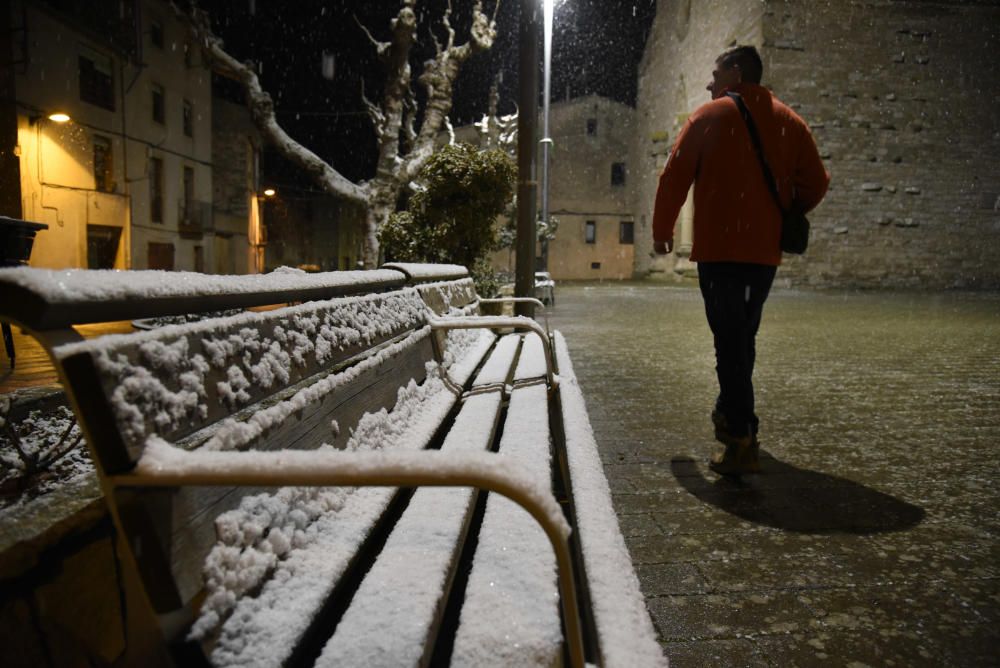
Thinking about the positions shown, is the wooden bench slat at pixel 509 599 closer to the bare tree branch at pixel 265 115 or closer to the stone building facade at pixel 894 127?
the bare tree branch at pixel 265 115

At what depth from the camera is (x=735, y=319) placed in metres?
2.76

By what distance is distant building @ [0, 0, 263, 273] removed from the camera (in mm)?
17578

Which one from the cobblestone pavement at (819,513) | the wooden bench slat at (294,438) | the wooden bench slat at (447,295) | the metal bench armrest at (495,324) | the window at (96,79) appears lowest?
the cobblestone pavement at (819,513)

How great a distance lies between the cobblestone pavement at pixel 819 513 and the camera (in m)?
1.63

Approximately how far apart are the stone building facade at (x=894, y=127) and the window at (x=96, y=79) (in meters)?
20.5

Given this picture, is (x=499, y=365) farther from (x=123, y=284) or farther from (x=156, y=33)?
(x=156, y=33)

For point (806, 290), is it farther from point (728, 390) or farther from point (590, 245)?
point (590, 245)

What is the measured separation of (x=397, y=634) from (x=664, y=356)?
579 cm

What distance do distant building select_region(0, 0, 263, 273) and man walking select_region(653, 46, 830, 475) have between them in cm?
1538

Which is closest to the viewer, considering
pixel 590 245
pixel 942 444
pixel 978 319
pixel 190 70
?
pixel 942 444

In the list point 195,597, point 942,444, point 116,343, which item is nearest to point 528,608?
A: point 195,597

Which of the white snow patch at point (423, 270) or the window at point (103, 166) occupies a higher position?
the window at point (103, 166)

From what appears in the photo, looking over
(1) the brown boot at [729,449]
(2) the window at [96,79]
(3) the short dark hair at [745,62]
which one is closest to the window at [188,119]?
(2) the window at [96,79]

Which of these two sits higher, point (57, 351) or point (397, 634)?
point (57, 351)
